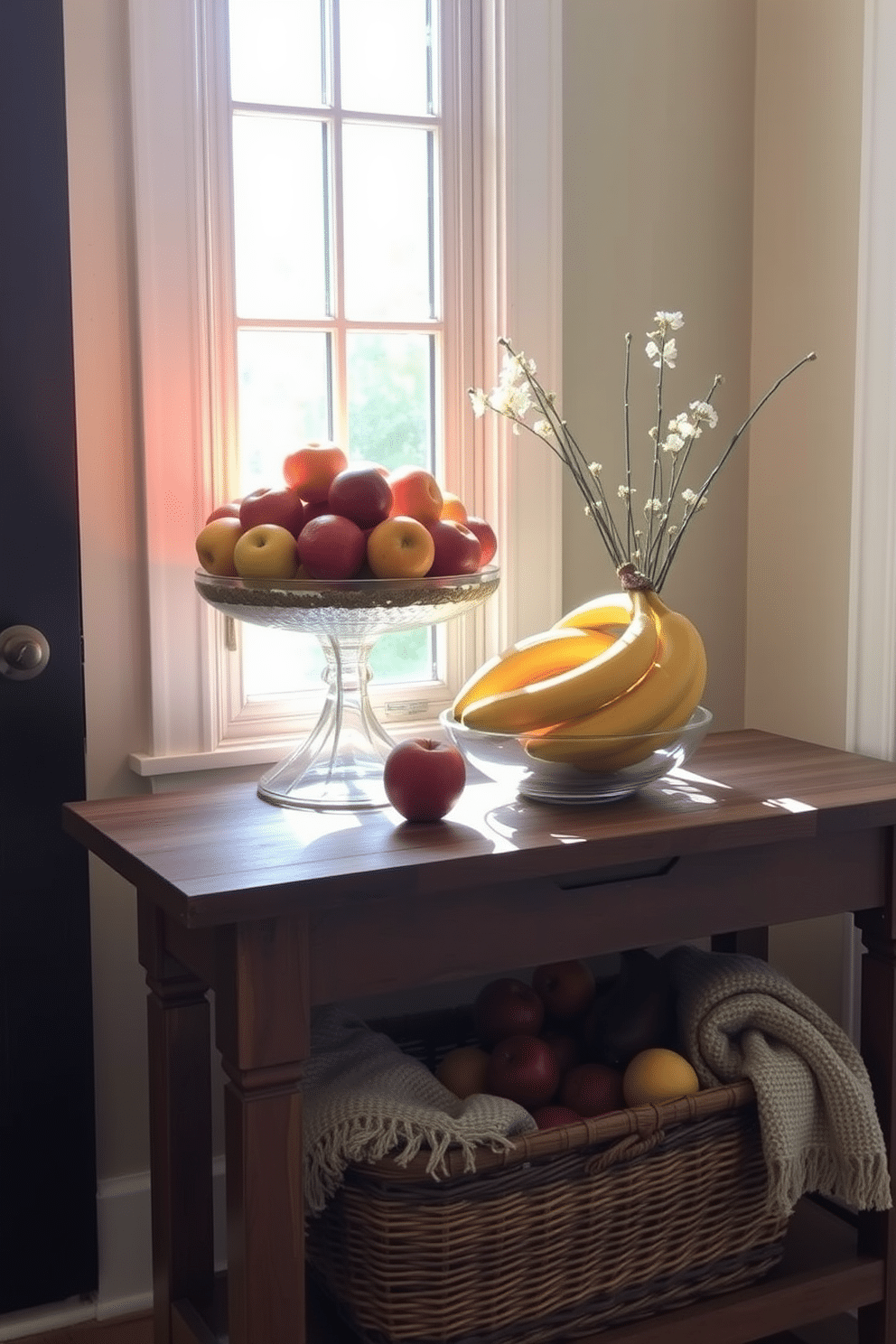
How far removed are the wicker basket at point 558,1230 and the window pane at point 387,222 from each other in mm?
1249

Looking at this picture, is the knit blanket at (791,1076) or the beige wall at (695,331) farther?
the beige wall at (695,331)

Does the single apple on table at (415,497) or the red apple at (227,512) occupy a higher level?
the single apple on table at (415,497)

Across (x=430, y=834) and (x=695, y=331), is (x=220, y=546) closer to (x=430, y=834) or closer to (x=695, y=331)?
(x=430, y=834)

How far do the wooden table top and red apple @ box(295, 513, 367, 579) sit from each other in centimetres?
30

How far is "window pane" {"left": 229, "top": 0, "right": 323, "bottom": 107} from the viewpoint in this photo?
6.82 ft

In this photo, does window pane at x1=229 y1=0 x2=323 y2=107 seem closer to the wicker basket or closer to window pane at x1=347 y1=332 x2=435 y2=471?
window pane at x1=347 y1=332 x2=435 y2=471

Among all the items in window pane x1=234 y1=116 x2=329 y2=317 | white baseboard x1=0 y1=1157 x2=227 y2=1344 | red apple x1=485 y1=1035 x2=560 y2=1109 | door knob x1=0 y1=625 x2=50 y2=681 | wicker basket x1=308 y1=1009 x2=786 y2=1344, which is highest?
window pane x1=234 y1=116 x2=329 y2=317

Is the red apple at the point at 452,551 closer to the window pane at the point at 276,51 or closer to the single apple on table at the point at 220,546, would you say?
the single apple on table at the point at 220,546

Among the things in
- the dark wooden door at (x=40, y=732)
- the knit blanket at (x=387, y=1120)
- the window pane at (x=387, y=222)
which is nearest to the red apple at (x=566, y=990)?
the knit blanket at (x=387, y=1120)

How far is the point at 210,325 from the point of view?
80.5 inches

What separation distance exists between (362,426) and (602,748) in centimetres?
75

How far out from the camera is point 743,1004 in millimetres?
1862

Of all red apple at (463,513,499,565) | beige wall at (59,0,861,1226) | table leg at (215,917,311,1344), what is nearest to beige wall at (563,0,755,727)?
beige wall at (59,0,861,1226)

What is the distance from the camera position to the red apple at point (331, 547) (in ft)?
5.73
